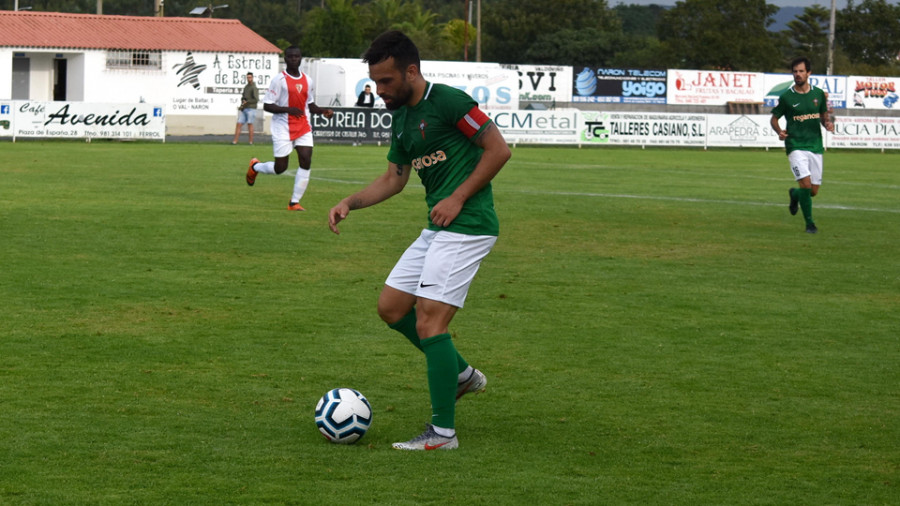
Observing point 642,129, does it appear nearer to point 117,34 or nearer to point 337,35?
point 117,34

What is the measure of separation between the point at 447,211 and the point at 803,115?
11.3 m

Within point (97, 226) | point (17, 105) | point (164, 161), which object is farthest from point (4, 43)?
point (97, 226)

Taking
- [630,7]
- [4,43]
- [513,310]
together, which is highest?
[630,7]

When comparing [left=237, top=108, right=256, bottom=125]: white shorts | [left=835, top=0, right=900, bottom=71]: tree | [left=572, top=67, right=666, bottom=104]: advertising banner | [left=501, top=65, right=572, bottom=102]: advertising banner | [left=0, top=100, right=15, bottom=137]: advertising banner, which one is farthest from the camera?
[left=835, top=0, right=900, bottom=71]: tree

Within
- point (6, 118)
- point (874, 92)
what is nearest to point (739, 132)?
point (6, 118)

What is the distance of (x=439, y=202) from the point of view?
18.6ft

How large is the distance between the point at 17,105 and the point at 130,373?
27780mm

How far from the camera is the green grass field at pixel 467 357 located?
514cm

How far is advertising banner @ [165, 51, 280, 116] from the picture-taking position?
47906 mm

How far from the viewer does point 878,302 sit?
33.8 ft

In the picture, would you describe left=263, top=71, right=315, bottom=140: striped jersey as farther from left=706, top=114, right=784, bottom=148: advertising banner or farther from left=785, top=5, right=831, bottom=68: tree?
left=785, top=5, right=831, bottom=68: tree

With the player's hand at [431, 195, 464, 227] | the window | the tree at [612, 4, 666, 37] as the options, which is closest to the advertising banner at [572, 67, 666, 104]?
the window

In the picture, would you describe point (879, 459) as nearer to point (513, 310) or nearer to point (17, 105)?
point (513, 310)

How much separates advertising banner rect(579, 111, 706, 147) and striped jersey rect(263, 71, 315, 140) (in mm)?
23529
